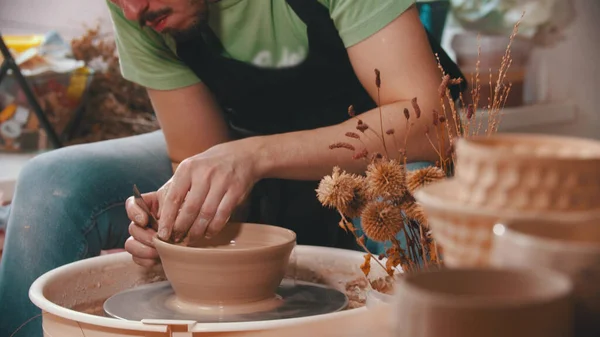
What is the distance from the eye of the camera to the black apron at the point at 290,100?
1.52 metres

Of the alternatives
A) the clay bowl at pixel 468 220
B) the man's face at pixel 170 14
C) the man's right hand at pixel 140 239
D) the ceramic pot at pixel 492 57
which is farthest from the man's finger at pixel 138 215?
the ceramic pot at pixel 492 57

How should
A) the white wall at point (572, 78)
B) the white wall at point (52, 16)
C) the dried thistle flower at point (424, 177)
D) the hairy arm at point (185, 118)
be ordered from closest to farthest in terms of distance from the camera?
1. the dried thistle flower at point (424, 177)
2. the hairy arm at point (185, 118)
3. the white wall at point (52, 16)
4. the white wall at point (572, 78)

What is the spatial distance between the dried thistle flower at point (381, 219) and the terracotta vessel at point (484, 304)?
0.45 m

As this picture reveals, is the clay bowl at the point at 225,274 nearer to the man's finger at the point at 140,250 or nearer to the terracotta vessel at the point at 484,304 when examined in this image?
the man's finger at the point at 140,250

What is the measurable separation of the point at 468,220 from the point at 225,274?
1.94ft

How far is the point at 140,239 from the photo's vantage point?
3.92ft

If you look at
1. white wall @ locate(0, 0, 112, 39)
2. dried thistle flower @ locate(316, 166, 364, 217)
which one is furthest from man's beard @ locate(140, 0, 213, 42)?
white wall @ locate(0, 0, 112, 39)

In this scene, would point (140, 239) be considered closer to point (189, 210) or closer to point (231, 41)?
point (189, 210)

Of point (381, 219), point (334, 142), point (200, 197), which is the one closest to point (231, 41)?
point (334, 142)

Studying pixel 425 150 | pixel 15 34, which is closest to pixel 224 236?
pixel 425 150

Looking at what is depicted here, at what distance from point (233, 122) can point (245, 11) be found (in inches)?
10.0

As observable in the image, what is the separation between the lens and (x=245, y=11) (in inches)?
58.9

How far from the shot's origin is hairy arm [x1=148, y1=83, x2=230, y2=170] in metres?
1.58

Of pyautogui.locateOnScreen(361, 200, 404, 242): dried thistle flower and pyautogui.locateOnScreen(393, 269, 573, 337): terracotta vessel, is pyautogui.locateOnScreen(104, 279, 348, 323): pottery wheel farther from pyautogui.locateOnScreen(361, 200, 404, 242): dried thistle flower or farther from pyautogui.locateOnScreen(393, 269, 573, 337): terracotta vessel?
pyautogui.locateOnScreen(393, 269, 573, 337): terracotta vessel
